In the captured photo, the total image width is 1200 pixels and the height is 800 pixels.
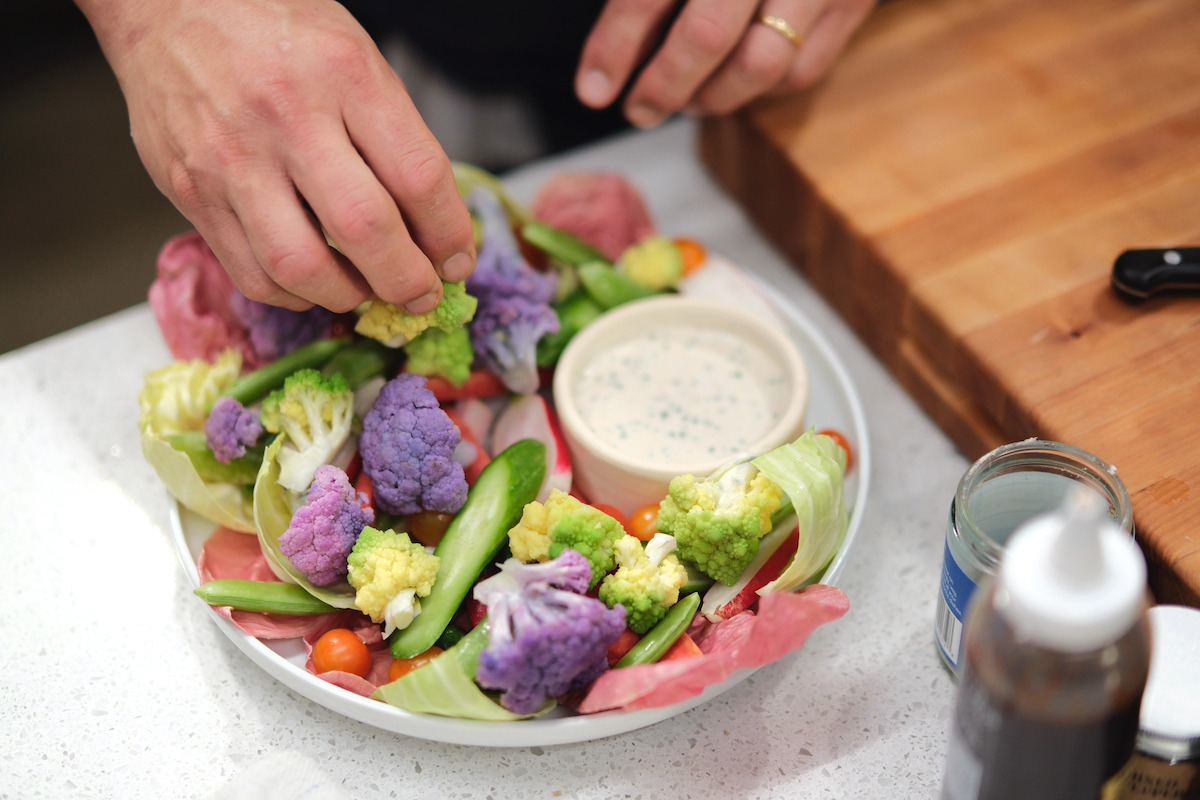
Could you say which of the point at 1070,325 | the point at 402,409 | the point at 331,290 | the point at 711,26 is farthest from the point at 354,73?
the point at 1070,325

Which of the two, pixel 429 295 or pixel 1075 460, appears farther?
pixel 429 295

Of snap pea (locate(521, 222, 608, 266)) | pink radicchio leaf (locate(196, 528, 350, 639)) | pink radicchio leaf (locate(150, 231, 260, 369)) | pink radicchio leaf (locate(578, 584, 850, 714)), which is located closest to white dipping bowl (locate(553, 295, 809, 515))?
snap pea (locate(521, 222, 608, 266))

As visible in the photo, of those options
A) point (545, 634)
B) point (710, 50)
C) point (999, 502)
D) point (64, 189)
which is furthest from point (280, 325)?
point (64, 189)

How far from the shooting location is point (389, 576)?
2.96ft

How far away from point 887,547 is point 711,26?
66 cm

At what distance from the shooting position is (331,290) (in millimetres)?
953

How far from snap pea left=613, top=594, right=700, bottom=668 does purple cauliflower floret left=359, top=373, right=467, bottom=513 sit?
0.24 m

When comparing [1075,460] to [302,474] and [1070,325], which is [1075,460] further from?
[302,474]

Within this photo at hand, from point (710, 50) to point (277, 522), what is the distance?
769 mm

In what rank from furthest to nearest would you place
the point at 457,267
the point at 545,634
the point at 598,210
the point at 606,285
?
the point at 598,210, the point at 606,285, the point at 457,267, the point at 545,634

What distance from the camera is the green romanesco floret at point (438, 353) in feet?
3.51

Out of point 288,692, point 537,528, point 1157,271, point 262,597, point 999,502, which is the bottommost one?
point 288,692

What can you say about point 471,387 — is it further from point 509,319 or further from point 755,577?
point 755,577

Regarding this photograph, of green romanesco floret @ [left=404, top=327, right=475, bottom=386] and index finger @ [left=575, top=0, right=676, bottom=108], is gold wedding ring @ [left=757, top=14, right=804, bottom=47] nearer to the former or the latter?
index finger @ [left=575, top=0, right=676, bottom=108]
